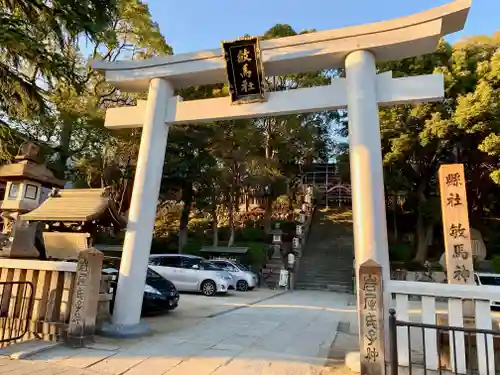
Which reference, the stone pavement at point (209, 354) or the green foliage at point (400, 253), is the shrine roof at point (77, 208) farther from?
the green foliage at point (400, 253)

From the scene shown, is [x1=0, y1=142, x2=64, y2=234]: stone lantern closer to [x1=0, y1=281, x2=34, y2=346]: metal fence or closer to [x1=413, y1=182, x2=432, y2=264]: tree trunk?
[x1=0, y1=281, x2=34, y2=346]: metal fence

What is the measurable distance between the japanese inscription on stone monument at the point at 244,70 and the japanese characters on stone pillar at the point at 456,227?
10.9 feet

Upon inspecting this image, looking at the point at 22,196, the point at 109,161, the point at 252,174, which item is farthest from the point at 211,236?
the point at 22,196

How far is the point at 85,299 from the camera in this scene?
18.7 feet

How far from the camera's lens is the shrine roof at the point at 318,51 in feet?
18.9

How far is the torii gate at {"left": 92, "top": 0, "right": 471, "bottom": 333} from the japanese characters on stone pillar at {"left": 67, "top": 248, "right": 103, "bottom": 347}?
651 mm

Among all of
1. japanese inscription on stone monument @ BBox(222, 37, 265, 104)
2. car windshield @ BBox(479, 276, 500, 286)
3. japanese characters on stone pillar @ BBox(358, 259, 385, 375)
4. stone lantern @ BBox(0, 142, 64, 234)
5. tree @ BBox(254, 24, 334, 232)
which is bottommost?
japanese characters on stone pillar @ BBox(358, 259, 385, 375)

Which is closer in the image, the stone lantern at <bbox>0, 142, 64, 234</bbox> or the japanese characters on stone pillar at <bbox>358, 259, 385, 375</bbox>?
the japanese characters on stone pillar at <bbox>358, 259, 385, 375</bbox>

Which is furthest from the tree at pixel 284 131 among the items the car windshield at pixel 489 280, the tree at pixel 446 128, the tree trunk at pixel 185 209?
the car windshield at pixel 489 280

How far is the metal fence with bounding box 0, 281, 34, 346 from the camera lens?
605 cm

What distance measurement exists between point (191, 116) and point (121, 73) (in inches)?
72.5

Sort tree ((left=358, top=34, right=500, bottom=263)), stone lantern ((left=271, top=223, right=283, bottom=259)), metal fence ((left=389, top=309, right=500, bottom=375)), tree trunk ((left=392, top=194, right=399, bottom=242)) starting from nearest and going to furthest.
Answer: metal fence ((left=389, top=309, right=500, bottom=375)) < tree ((left=358, top=34, right=500, bottom=263)) < stone lantern ((left=271, top=223, right=283, bottom=259)) < tree trunk ((left=392, top=194, right=399, bottom=242))

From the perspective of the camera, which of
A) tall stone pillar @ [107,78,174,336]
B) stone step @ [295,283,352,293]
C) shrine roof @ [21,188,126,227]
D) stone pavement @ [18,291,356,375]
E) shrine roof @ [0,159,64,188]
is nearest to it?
stone pavement @ [18,291,356,375]

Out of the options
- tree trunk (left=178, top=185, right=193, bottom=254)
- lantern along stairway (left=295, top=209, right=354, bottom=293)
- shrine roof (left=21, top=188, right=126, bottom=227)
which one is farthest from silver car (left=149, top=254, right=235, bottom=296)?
shrine roof (left=21, top=188, right=126, bottom=227)
